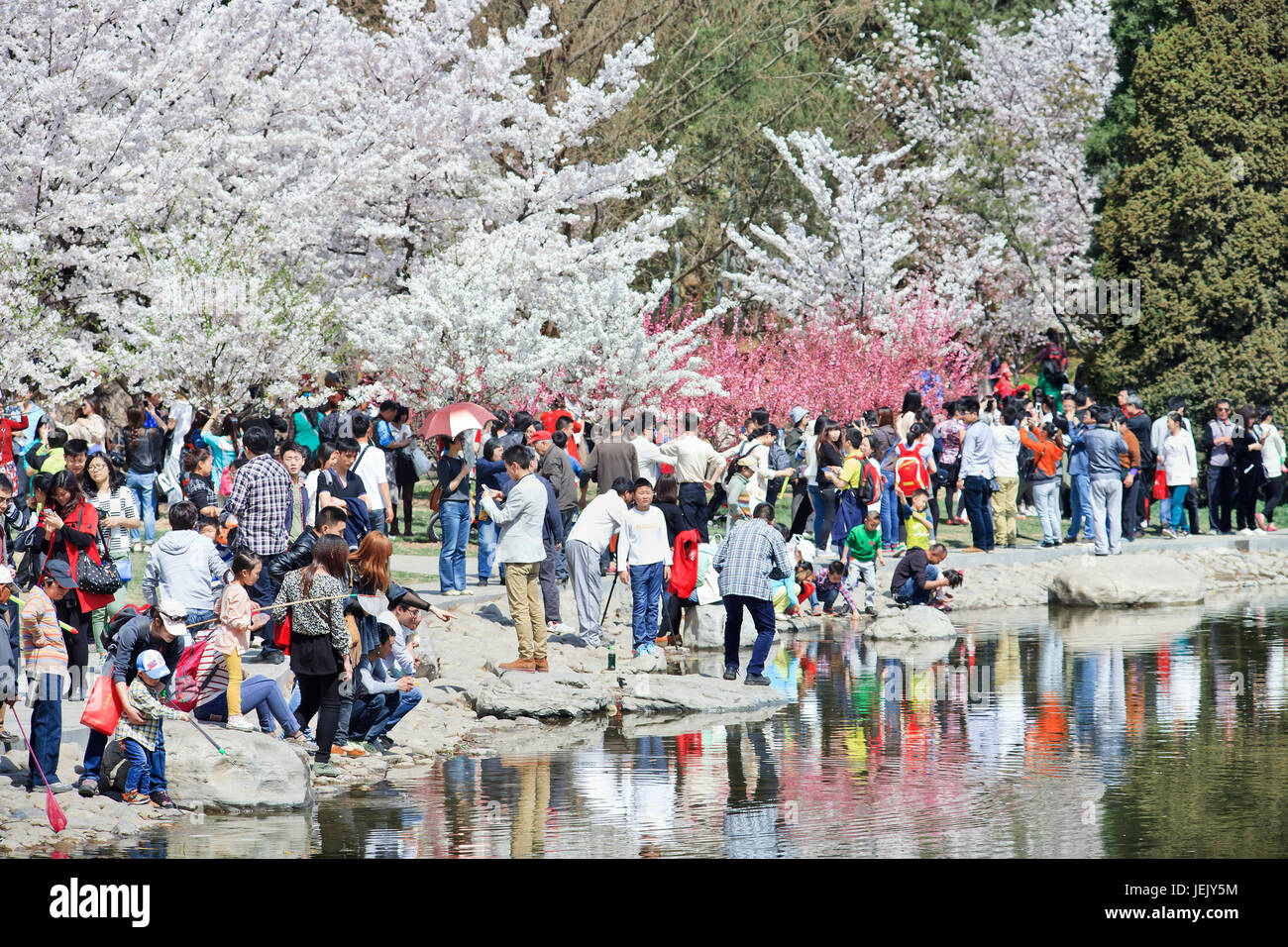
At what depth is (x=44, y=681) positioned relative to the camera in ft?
31.1

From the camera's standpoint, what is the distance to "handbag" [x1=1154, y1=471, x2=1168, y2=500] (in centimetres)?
2186

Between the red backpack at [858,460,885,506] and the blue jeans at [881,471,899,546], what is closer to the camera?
the red backpack at [858,460,885,506]

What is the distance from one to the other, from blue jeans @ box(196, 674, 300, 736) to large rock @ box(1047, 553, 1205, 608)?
10712mm

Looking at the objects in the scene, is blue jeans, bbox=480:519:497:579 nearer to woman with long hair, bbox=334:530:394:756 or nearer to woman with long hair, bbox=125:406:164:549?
woman with long hair, bbox=125:406:164:549

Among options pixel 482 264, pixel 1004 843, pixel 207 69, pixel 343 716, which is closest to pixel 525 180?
pixel 482 264

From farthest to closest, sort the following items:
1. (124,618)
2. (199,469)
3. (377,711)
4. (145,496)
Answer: (145,496) → (199,469) → (377,711) → (124,618)

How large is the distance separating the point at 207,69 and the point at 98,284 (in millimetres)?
3452

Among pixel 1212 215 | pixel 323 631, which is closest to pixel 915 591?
pixel 323 631

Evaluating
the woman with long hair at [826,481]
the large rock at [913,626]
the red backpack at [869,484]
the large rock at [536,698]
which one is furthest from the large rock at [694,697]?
the woman with long hair at [826,481]

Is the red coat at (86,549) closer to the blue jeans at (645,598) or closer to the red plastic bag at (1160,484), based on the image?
the blue jeans at (645,598)

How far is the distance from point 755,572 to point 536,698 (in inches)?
82.2

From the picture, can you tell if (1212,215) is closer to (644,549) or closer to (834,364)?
(834,364)

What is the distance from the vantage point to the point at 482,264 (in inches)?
911

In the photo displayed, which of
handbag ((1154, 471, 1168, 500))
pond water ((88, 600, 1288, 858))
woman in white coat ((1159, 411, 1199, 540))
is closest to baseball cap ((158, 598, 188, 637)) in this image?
pond water ((88, 600, 1288, 858))
